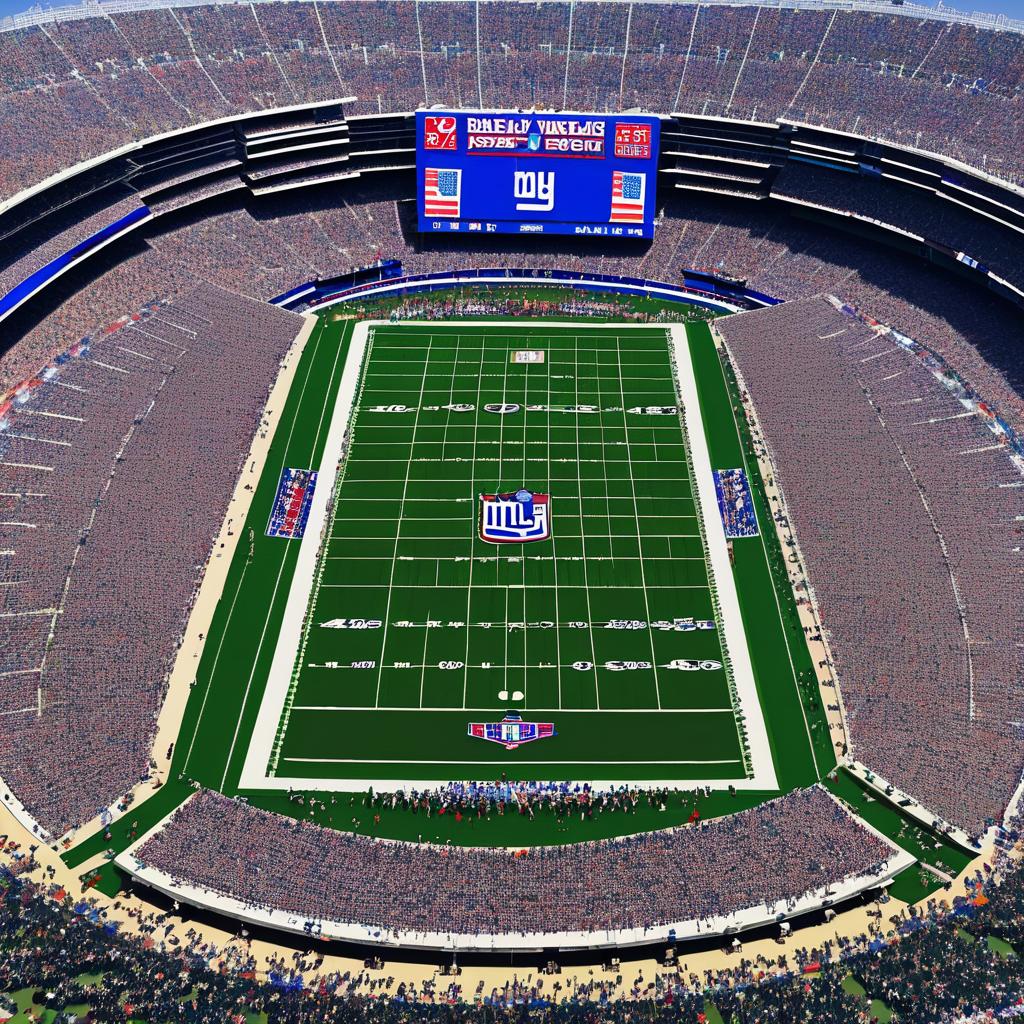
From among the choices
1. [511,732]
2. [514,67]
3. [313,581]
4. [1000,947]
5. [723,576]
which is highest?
[514,67]

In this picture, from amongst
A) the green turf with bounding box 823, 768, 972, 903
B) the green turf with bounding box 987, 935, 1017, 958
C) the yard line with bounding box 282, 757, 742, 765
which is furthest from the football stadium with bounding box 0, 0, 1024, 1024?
the green turf with bounding box 987, 935, 1017, 958

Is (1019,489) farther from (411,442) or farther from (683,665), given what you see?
(411,442)

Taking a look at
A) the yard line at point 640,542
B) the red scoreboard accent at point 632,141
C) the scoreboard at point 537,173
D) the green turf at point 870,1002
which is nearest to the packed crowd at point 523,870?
the green turf at point 870,1002

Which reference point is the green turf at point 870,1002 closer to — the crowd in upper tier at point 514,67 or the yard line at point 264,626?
the yard line at point 264,626

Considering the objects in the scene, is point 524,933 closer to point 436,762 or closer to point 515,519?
point 436,762

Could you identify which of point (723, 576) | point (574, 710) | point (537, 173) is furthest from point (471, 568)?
point (537, 173)

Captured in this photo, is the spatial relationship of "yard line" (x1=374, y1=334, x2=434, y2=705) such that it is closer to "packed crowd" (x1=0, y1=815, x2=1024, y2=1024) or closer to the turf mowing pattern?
the turf mowing pattern
